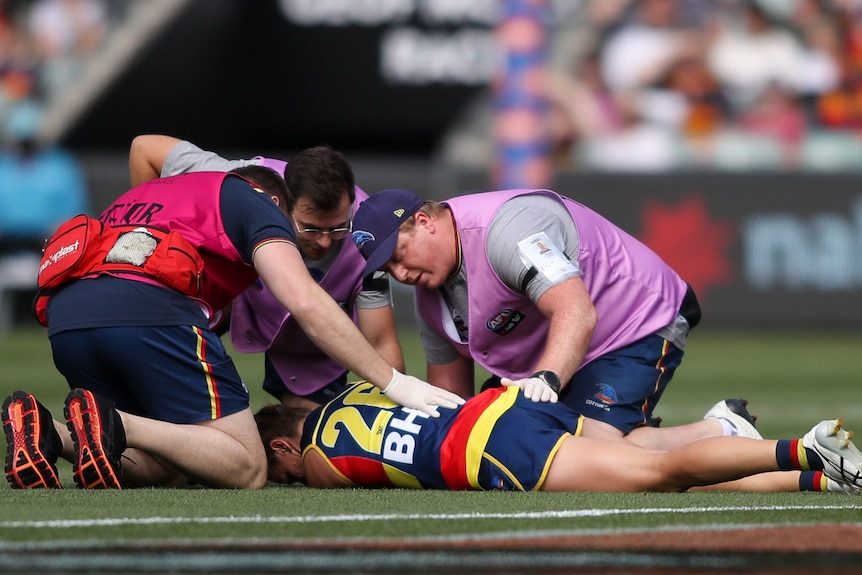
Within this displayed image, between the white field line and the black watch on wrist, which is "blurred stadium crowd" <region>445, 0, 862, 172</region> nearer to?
the black watch on wrist

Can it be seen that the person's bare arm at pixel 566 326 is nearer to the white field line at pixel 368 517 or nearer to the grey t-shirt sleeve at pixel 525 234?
the grey t-shirt sleeve at pixel 525 234

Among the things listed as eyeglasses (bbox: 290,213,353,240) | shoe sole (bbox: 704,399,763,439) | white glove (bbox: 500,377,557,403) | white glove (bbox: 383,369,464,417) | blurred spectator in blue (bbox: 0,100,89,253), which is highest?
eyeglasses (bbox: 290,213,353,240)

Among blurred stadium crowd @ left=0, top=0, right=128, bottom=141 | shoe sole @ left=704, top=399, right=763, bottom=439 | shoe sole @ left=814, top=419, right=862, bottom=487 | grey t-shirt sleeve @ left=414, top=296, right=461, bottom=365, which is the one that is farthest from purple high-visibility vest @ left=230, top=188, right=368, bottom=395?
blurred stadium crowd @ left=0, top=0, right=128, bottom=141

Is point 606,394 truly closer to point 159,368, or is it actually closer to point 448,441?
point 448,441

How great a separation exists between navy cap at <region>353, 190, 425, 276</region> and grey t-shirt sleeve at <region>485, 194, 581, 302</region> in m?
0.36

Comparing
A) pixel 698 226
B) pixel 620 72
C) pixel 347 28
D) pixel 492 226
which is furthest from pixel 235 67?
pixel 492 226

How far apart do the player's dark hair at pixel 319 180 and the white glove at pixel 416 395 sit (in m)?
0.95

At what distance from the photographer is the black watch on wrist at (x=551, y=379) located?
5.17 metres

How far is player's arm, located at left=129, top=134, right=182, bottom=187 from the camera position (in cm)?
655

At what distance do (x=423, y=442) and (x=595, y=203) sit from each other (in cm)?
1089

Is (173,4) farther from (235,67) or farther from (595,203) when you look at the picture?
(595,203)

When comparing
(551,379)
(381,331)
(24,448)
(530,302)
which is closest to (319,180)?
(381,331)

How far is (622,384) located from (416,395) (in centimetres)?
100

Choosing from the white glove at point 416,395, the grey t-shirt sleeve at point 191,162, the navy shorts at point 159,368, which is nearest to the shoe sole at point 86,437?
the navy shorts at point 159,368
